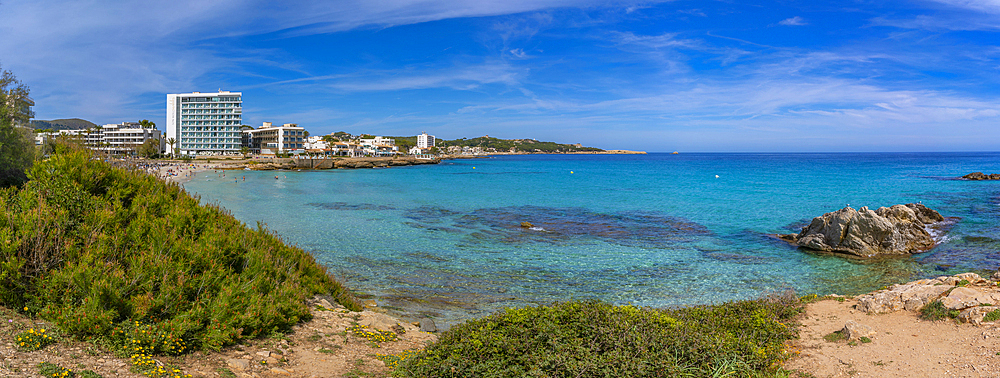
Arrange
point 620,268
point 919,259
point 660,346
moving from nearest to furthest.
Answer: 1. point 660,346
2. point 620,268
3. point 919,259

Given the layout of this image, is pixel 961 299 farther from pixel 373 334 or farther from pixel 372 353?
pixel 373 334

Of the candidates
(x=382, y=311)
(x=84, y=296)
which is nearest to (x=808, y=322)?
(x=382, y=311)

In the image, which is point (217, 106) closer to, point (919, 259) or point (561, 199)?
point (561, 199)

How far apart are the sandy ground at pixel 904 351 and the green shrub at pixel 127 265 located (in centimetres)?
791

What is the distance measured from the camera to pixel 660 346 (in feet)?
18.4

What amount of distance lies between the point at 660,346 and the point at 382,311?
7.59 metres

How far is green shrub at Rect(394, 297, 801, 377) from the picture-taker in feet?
16.5

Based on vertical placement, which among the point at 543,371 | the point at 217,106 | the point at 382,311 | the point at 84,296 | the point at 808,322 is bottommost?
the point at 382,311

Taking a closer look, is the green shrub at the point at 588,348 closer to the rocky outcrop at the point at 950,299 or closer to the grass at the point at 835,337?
the grass at the point at 835,337

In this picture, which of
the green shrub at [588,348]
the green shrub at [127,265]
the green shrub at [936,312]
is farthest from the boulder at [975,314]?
the green shrub at [127,265]

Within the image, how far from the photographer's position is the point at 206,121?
132875 mm

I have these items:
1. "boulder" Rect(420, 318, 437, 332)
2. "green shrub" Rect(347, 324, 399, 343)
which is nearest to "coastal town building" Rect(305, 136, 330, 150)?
"boulder" Rect(420, 318, 437, 332)

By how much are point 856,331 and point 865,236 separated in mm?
14544

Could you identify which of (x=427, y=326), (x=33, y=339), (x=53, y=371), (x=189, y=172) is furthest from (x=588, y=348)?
(x=189, y=172)
